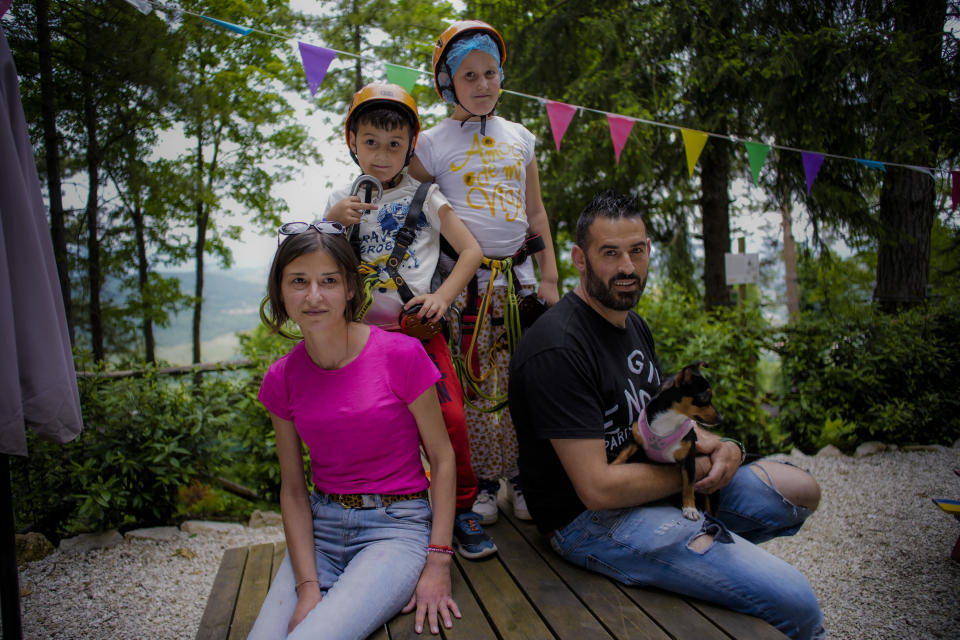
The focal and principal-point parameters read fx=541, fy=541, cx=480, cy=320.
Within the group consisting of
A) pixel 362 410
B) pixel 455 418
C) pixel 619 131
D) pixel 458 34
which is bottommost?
pixel 455 418

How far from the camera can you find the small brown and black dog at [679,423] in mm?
1556

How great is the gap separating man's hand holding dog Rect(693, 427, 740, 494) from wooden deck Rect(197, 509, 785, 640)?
0.35m

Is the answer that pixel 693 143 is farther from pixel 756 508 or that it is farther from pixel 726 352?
pixel 756 508

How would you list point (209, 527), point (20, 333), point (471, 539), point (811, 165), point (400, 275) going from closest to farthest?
point (20, 333) → point (471, 539) → point (400, 275) → point (209, 527) → point (811, 165)

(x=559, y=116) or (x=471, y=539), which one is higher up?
(x=559, y=116)

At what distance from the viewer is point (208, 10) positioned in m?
5.98

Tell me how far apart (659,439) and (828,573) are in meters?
2.64

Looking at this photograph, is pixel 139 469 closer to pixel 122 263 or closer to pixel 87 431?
pixel 87 431

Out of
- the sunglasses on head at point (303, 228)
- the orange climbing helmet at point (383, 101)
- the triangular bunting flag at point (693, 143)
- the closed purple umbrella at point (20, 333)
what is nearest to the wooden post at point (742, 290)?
the triangular bunting flag at point (693, 143)

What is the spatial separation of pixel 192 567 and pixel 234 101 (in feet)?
17.4

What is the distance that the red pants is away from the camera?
200cm

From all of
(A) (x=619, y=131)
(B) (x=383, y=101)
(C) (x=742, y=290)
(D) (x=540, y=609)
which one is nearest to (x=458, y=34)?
(B) (x=383, y=101)

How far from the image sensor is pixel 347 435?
1.66 m

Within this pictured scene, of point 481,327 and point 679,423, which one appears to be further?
point 481,327
